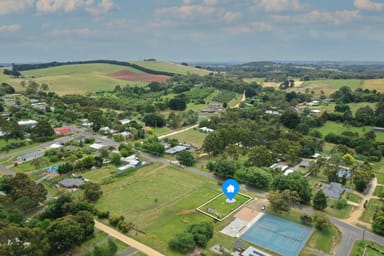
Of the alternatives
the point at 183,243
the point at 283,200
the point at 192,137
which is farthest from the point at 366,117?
the point at 183,243

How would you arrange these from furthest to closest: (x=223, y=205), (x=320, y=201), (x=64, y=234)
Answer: (x=223, y=205) < (x=320, y=201) < (x=64, y=234)

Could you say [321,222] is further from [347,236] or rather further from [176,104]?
[176,104]

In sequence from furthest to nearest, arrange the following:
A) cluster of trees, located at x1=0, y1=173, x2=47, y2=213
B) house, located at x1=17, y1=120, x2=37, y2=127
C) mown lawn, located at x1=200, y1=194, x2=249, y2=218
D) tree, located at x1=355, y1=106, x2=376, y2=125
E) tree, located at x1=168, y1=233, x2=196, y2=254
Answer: tree, located at x1=355, y1=106, x2=376, y2=125 → house, located at x1=17, y1=120, x2=37, y2=127 → mown lawn, located at x1=200, y1=194, x2=249, y2=218 → cluster of trees, located at x1=0, y1=173, x2=47, y2=213 → tree, located at x1=168, y1=233, x2=196, y2=254

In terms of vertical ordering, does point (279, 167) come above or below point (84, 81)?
below

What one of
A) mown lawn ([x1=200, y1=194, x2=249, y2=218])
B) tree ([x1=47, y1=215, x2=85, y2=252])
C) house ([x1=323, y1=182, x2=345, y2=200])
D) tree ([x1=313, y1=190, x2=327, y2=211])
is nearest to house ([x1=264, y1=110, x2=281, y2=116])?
house ([x1=323, y1=182, x2=345, y2=200])

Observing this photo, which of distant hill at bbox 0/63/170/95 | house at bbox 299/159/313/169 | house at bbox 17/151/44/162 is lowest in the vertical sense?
house at bbox 17/151/44/162

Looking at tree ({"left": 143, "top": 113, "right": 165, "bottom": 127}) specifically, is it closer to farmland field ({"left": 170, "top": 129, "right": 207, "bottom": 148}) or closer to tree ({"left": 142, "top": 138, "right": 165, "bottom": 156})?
farmland field ({"left": 170, "top": 129, "right": 207, "bottom": 148})

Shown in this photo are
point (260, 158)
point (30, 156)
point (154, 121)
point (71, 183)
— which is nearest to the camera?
point (71, 183)
